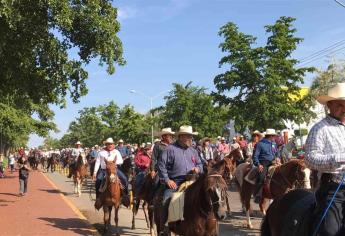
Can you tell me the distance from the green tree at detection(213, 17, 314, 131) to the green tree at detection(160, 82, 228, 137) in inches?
506

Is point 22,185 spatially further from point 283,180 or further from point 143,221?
point 283,180

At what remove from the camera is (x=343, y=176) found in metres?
4.84

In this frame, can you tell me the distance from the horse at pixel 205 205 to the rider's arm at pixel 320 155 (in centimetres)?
284

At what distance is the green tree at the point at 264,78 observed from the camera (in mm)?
28891

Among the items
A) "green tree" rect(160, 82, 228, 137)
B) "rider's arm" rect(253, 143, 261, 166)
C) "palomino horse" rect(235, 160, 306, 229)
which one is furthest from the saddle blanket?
"green tree" rect(160, 82, 228, 137)

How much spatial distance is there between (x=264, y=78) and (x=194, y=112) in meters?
15.2

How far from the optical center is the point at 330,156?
4.79 metres

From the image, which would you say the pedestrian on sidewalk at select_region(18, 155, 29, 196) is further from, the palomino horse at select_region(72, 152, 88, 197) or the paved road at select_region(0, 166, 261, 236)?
the paved road at select_region(0, 166, 261, 236)

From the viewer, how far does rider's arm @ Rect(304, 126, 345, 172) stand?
4.76 meters

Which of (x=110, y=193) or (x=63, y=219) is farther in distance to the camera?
(x=63, y=219)

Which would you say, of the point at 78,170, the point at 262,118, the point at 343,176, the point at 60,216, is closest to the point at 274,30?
the point at 262,118

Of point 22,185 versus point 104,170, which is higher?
point 104,170

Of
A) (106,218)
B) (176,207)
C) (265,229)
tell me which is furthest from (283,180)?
(265,229)

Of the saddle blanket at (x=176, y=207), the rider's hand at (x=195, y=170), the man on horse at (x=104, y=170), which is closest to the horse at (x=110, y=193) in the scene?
the man on horse at (x=104, y=170)
